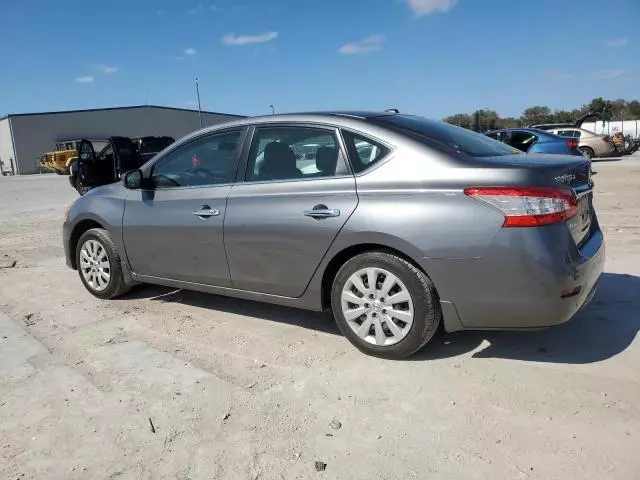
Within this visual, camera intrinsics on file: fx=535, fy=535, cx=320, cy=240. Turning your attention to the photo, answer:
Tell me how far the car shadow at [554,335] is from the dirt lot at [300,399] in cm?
2

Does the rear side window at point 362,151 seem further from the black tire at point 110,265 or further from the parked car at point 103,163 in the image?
the parked car at point 103,163

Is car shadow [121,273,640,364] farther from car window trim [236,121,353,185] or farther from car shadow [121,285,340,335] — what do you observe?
car window trim [236,121,353,185]

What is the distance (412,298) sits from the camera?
3.33m

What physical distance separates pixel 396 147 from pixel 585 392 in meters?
1.83

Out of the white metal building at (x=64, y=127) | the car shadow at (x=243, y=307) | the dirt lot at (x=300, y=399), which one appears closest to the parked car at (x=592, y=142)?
the dirt lot at (x=300, y=399)

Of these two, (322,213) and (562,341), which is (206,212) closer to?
(322,213)

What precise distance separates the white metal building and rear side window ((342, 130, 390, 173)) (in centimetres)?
5288

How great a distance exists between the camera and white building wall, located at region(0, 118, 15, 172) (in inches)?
1991

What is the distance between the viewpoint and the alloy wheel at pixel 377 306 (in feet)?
11.2

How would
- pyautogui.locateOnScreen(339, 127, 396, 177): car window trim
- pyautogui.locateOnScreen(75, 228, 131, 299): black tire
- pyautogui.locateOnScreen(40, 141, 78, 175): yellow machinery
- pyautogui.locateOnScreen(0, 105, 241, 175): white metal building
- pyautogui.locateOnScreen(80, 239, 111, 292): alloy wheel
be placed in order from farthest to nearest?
pyautogui.locateOnScreen(0, 105, 241, 175): white metal building
pyautogui.locateOnScreen(40, 141, 78, 175): yellow machinery
pyautogui.locateOnScreen(80, 239, 111, 292): alloy wheel
pyautogui.locateOnScreen(75, 228, 131, 299): black tire
pyautogui.locateOnScreen(339, 127, 396, 177): car window trim

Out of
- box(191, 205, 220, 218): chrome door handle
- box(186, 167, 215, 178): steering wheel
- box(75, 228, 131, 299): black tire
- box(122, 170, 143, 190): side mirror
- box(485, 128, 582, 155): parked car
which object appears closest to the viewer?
box(191, 205, 220, 218): chrome door handle

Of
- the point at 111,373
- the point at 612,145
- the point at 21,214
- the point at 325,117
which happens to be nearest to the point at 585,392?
the point at 325,117

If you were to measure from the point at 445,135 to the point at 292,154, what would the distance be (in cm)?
111

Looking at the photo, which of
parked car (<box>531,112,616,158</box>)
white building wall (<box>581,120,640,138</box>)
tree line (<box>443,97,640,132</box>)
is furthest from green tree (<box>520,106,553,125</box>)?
parked car (<box>531,112,616,158</box>)
